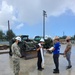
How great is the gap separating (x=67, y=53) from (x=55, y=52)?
4.15ft

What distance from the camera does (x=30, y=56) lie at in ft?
49.6

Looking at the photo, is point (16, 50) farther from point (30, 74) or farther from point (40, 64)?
point (40, 64)

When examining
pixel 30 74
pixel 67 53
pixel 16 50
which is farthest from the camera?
pixel 67 53

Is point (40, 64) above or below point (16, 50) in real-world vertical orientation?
below

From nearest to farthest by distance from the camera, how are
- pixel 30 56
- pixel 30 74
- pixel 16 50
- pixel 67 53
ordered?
pixel 16 50
pixel 30 74
pixel 67 53
pixel 30 56

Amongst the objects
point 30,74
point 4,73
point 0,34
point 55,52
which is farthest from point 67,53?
point 0,34

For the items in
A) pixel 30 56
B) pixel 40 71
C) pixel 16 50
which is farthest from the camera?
pixel 30 56

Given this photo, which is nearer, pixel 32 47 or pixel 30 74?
pixel 30 74

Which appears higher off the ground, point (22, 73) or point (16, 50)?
point (16, 50)

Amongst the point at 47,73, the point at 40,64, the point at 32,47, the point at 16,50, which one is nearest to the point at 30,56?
the point at 32,47

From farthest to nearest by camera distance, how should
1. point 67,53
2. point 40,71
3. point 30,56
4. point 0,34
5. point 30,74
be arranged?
1. point 0,34
2. point 30,56
3. point 67,53
4. point 40,71
5. point 30,74

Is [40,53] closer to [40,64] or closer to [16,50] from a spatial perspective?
[40,64]

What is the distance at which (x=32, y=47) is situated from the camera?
15.5 metres

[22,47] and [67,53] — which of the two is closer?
[67,53]
